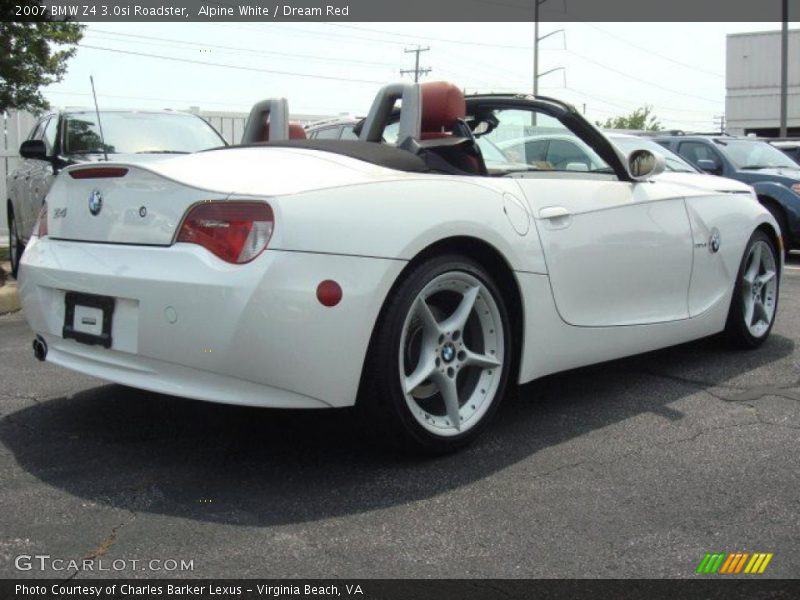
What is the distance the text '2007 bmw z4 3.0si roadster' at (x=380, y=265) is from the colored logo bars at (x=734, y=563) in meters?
1.08

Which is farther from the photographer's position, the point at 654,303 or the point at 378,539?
the point at 654,303

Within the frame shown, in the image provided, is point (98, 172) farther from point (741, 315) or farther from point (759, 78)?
point (759, 78)

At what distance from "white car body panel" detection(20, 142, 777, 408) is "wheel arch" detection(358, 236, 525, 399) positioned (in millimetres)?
27

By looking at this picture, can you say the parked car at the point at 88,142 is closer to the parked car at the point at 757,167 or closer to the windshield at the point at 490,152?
the windshield at the point at 490,152

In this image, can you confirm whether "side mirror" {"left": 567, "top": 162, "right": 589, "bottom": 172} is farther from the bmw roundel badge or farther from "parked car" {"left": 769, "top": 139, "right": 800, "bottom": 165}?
"parked car" {"left": 769, "top": 139, "right": 800, "bottom": 165}

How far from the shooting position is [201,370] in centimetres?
294

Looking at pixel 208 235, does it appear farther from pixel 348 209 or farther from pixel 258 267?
pixel 348 209

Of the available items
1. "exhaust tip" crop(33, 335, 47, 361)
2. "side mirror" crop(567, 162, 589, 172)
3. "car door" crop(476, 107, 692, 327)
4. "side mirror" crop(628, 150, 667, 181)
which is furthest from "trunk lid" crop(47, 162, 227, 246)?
"side mirror" crop(628, 150, 667, 181)

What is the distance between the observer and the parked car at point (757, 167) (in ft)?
34.8

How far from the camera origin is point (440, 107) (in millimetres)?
3979

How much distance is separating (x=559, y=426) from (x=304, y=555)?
1593mm

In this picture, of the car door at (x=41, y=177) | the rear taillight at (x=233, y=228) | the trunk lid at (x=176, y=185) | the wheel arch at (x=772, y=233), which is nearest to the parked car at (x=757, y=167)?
the wheel arch at (x=772, y=233)

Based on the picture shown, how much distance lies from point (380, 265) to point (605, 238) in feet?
4.35
